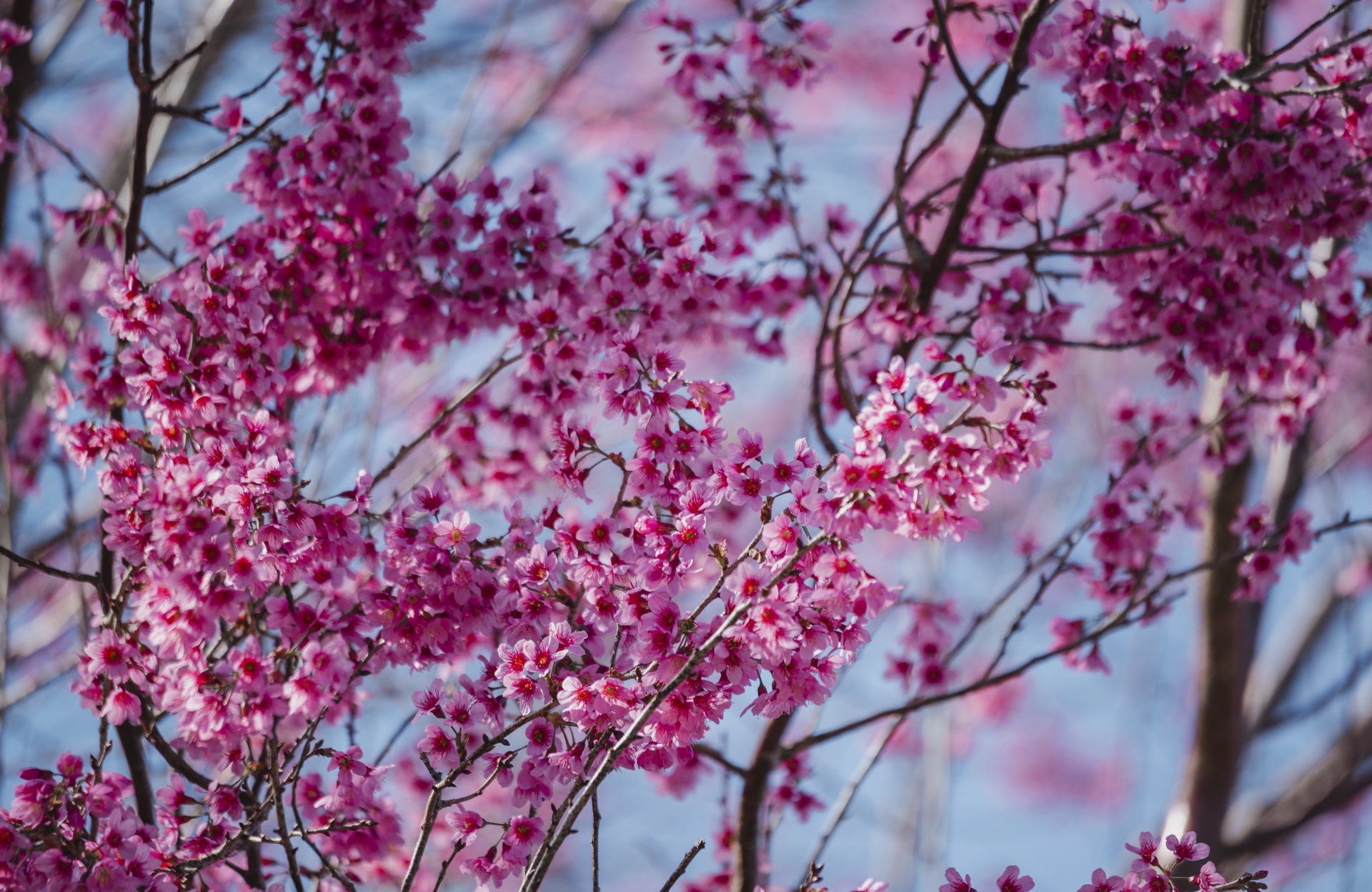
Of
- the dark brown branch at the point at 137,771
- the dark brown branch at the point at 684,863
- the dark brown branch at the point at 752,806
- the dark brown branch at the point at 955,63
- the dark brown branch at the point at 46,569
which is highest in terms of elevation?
the dark brown branch at the point at 955,63

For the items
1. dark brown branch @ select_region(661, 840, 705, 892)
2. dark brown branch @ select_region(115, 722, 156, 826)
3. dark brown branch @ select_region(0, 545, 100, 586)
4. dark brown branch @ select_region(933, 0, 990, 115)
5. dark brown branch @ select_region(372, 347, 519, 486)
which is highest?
dark brown branch @ select_region(933, 0, 990, 115)

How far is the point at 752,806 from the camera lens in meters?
3.01

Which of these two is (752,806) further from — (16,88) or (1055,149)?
(16,88)

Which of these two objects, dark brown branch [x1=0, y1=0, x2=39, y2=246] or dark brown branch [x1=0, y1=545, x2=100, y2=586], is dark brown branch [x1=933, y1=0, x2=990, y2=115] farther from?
dark brown branch [x1=0, y1=0, x2=39, y2=246]

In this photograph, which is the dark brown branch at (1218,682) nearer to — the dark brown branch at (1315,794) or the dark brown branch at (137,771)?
the dark brown branch at (1315,794)

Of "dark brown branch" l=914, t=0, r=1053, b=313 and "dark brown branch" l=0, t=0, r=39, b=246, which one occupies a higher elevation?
"dark brown branch" l=0, t=0, r=39, b=246

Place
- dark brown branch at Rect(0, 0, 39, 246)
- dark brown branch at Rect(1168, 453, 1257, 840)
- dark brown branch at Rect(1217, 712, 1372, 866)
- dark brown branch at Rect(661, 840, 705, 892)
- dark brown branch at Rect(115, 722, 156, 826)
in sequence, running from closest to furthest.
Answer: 1. dark brown branch at Rect(661, 840, 705, 892)
2. dark brown branch at Rect(115, 722, 156, 826)
3. dark brown branch at Rect(1217, 712, 1372, 866)
4. dark brown branch at Rect(1168, 453, 1257, 840)
5. dark brown branch at Rect(0, 0, 39, 246)

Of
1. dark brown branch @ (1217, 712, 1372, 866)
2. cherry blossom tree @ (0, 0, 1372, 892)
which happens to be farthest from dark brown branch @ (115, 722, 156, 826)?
dark brown branch @ (1217, 712, 1372, 866)

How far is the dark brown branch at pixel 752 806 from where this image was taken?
2.95m

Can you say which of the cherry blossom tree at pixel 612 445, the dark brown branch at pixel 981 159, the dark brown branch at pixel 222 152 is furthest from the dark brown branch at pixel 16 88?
the dark brown branch at pixel 981 159

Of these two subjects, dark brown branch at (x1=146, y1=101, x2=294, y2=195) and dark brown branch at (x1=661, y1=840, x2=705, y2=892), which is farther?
dark brown branch at (x1=146, y1=101, x2=294, y2=195)

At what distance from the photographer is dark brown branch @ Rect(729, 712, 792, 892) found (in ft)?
9.68

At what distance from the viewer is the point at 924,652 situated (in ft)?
12.2

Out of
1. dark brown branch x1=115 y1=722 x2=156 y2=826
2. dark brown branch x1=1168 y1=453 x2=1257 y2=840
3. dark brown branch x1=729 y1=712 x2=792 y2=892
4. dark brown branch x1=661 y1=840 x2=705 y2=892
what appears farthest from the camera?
dark brown branch x1=1168 y1=453 x2=1257 y2=840
